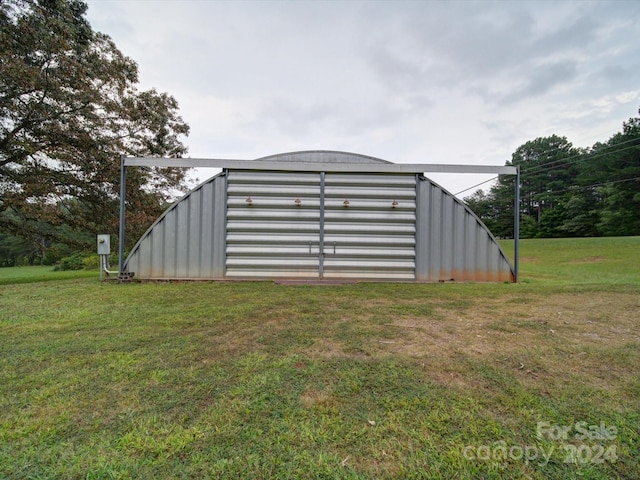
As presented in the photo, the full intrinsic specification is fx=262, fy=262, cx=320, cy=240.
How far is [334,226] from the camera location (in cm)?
663

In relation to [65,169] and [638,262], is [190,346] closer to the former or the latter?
[65,169]

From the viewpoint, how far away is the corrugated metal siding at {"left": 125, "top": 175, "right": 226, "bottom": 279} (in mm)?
6430

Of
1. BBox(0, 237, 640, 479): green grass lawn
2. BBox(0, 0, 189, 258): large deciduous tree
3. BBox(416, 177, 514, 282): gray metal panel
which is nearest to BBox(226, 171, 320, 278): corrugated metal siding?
BBox(416, 177, 514, 282): gray metal panel

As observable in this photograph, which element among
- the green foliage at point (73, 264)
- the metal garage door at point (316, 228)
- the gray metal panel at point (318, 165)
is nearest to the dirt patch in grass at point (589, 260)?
the gray metal panel at point (318, 165)

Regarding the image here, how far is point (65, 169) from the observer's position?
8.93m

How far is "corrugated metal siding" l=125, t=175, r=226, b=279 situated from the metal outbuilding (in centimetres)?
2

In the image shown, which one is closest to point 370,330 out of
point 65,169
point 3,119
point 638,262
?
point 65,169

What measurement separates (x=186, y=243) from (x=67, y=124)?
6558mm

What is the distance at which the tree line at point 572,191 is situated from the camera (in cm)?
2844

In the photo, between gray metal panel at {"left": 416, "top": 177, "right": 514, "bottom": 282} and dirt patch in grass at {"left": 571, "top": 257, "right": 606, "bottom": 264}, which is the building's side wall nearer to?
gray metal panel at {"left": 416, "top": 177, "right": 514, "bottom": 282}

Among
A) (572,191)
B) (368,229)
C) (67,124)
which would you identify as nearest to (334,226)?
(368,229)

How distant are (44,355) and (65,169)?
979cm

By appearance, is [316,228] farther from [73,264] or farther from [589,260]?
[73,264]

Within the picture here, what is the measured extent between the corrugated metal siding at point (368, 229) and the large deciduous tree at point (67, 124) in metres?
7.58
